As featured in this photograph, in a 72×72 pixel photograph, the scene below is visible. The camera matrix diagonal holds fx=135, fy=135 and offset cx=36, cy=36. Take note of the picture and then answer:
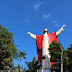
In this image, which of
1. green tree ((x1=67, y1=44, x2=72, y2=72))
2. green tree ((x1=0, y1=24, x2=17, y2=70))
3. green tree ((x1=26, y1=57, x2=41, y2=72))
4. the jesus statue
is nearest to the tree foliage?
green tree ((x1=67, y1=44, x2=72, y2=72))

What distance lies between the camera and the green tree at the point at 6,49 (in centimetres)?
2534

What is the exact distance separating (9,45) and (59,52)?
37.2ft

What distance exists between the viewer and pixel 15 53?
93.1 feet

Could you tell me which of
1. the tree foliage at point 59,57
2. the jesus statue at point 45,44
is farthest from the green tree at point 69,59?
the jesus statue at point 45,44

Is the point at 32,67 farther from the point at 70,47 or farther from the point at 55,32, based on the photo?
the point at 70,47

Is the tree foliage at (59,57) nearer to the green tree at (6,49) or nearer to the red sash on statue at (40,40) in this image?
the red sash on statue at (40,40)

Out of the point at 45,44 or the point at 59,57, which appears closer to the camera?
the point at 59,57

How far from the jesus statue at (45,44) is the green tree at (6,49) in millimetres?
4931

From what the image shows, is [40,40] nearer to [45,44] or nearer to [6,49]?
[45,44]

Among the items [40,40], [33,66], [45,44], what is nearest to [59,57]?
[45,44]

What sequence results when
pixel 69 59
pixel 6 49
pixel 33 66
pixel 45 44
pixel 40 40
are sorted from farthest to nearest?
pixel 33 66, pixel 6 49, pixel 40 40, pixel 45 44, pixel 69 59

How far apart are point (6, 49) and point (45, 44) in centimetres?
774

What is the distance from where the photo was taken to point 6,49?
26.0m

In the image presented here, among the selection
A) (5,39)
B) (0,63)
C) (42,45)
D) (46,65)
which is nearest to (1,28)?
(5,39)
